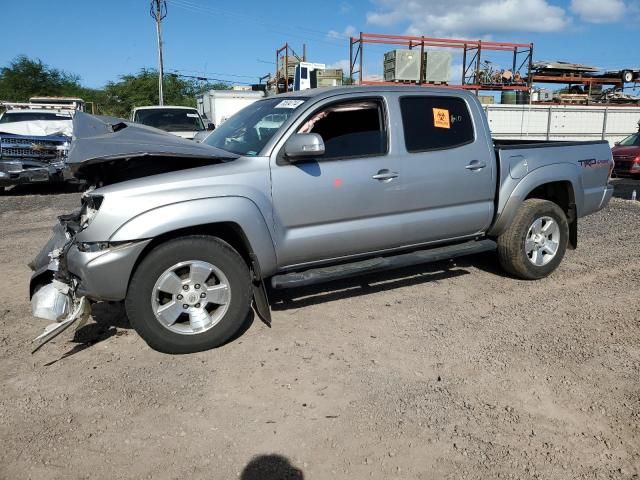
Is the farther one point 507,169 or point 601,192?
point 601,192

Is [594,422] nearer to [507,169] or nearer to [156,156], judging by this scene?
[507,169]

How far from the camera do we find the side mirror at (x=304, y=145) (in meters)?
3.79

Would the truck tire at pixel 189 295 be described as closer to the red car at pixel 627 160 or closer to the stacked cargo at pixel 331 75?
the red car at pixel 627 160

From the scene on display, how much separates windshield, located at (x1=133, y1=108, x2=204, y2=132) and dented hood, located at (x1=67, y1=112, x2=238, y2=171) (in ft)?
28.4

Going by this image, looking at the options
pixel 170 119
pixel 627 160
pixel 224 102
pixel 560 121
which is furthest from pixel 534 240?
pixel 560 121

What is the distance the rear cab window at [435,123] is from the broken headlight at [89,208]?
8.21 feet

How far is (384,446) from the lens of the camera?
2.72 metres

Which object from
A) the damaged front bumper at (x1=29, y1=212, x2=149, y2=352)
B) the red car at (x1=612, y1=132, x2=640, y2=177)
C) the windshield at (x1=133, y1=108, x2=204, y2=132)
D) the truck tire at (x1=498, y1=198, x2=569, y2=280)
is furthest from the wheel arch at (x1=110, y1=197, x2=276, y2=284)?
the red car at (x1=612, y1=132, x2=640, y2=177)

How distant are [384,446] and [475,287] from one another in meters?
2.82

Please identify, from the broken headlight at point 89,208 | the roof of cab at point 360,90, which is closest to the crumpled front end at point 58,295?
the broken headlight at point 89,208

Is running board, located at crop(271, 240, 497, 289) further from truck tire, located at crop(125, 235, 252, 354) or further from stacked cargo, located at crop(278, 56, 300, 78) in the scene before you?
stacked cargo, located at crop(278, 56, 300, 78)

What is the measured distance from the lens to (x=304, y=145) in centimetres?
379

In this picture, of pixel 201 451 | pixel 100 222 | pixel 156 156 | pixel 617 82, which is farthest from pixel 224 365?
pixel 617 82

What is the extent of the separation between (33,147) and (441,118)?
979cm
